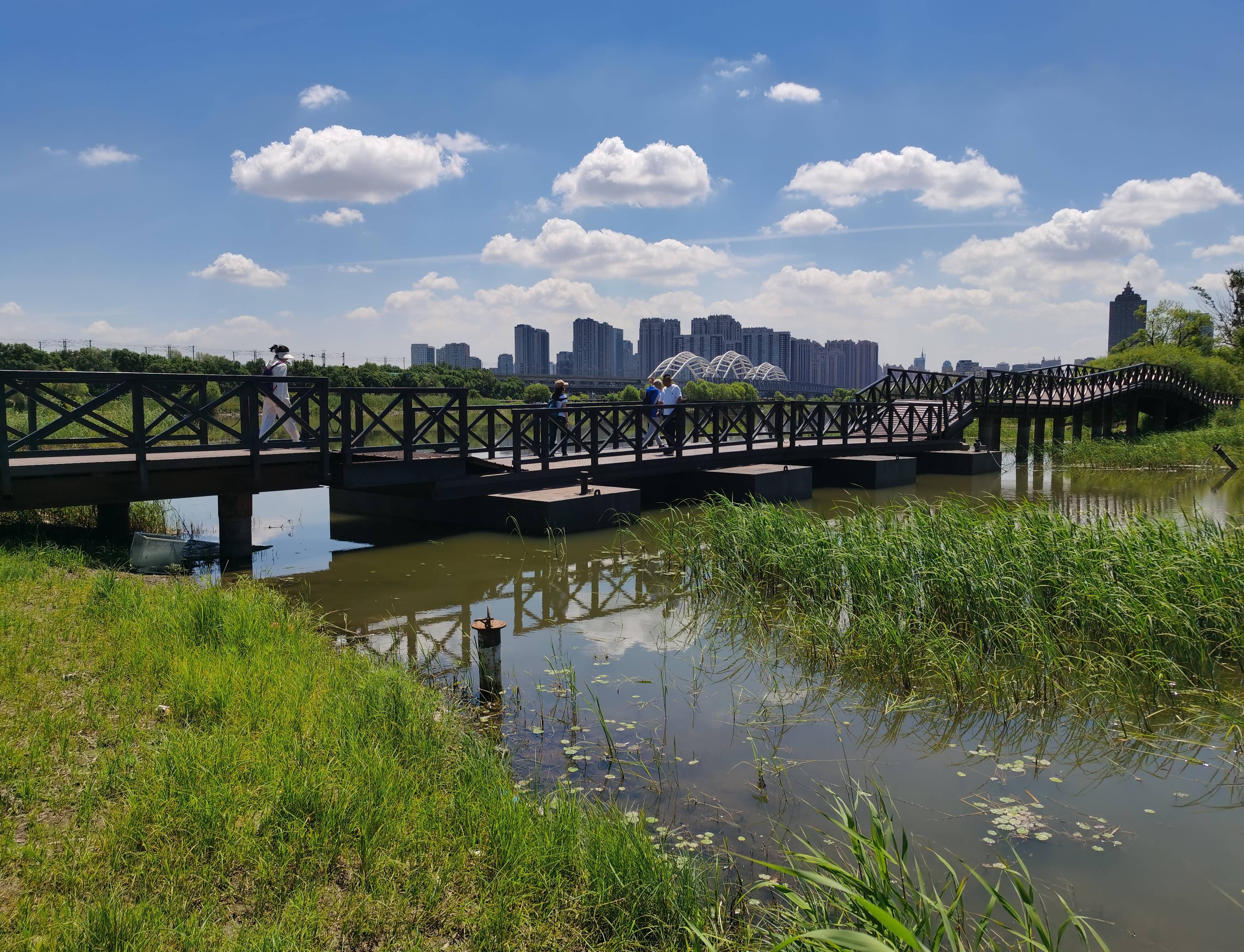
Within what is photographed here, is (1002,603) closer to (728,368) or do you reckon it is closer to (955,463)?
(955,463)

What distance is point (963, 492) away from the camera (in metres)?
21.0

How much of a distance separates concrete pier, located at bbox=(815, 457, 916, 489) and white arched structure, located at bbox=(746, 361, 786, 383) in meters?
104

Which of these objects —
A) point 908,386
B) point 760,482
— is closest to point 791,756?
point 760,482

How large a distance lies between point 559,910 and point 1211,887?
309cm

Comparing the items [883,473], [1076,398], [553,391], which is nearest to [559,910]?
[553,391]

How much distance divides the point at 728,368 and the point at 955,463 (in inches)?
4182

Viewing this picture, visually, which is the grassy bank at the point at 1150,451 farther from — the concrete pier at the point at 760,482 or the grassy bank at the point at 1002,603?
the grassy bank at the point at 1002,603

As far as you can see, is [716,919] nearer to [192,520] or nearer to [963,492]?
[192,520]

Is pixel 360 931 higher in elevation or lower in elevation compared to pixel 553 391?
lower

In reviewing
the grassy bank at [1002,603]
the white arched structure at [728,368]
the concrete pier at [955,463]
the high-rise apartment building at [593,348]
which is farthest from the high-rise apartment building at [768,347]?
the grassy bank at [1002,603]

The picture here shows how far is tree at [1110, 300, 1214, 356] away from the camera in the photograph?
65.4 meters

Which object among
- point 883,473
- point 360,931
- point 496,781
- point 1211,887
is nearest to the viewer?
point 360,931

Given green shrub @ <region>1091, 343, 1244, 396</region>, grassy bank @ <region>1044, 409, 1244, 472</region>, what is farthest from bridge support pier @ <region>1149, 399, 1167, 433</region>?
grassy bank @ <region>1044, 409, 1244, 472</region>

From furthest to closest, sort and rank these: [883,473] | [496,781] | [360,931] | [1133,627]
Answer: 1. [883,473]
2. [1133,627]
3. [496,781]
4. [360,931]
